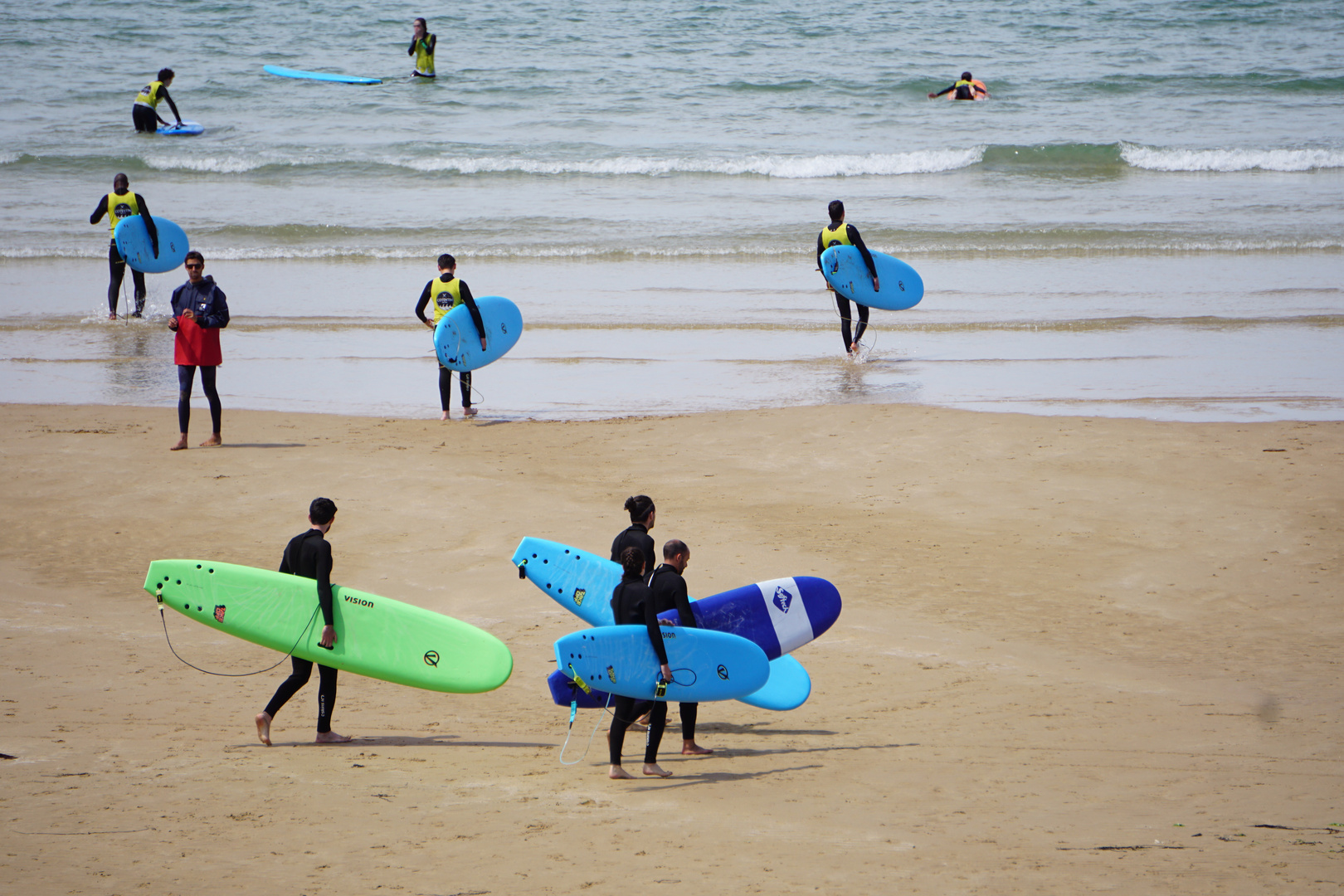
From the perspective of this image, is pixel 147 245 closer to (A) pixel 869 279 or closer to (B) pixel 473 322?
(B) pixel 473 322

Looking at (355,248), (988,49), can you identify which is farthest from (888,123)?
(355,248)

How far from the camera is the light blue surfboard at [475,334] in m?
10.7

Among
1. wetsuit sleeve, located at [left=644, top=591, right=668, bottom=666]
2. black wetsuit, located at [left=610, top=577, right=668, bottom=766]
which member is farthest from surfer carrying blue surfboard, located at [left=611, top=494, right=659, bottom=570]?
wetsuit sleeve, located at [left=644, top=591, right=668, bottom=666]

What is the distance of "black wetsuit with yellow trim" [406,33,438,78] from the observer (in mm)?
29148

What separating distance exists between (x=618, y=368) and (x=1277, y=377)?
6.88m

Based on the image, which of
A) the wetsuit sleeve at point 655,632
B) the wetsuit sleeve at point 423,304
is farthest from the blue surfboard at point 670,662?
the wetsuit sleeve at point 423,304

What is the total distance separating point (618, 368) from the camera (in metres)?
12.7

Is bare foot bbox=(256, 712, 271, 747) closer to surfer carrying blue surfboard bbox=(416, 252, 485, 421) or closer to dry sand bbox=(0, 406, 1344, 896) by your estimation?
dry sand bbox=(0, 406, 1344, 896)

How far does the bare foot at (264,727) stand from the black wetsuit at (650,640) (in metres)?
1.62

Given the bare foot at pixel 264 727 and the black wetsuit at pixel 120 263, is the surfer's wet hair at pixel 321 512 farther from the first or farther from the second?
the black wetsuit at pixel 120 263

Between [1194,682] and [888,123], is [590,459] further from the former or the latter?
[888,123]

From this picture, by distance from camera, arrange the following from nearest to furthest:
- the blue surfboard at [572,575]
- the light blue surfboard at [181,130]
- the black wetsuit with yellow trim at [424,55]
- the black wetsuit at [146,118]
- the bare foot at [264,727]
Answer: the bare foot at [264,727] → the blue surfboard at [572,575] → the black wetsuit at [146,118] → the light blue surfboard at [181,130] → the black wetsuit with yellow trim at [424,55]

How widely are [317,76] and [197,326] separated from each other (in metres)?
23.5

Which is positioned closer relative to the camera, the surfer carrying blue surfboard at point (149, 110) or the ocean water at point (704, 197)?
the ocean water at point (704, 197)
